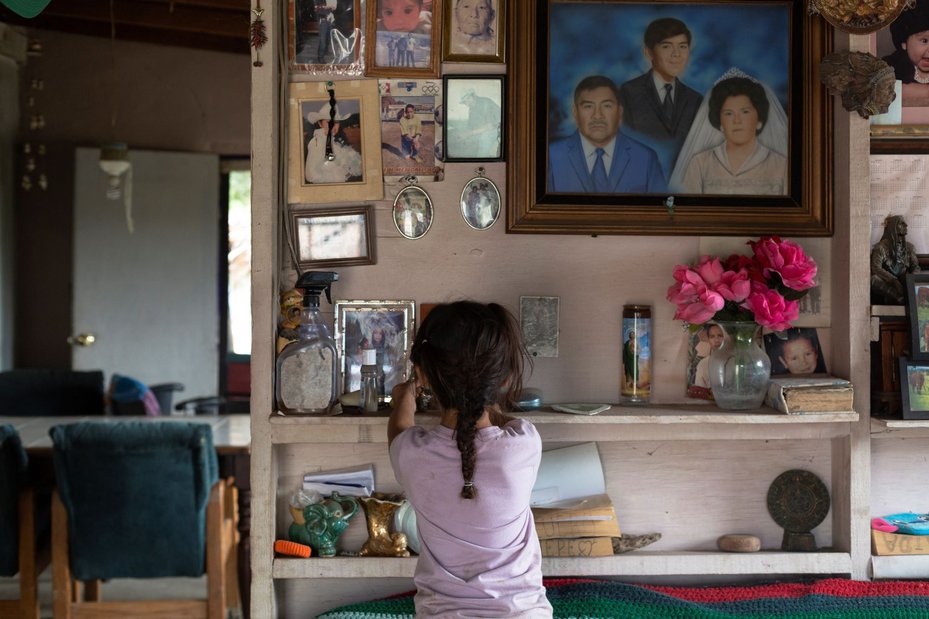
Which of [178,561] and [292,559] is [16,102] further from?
[292,559]

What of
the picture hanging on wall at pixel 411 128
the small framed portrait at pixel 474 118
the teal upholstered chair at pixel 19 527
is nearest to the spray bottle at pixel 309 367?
the picture hanging on wall at pixel 411 128

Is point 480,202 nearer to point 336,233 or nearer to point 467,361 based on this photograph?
point 336,233

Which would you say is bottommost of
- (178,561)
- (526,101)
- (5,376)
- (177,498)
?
(178,561)

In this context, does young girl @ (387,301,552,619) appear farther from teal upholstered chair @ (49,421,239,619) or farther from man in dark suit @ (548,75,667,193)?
teal upholstered chair @ (49,421,239,619)

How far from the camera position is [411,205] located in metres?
2.14

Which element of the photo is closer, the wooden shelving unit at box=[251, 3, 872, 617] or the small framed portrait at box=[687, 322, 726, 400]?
the wooden shelving unit at box=[251, 3, 872, 617]

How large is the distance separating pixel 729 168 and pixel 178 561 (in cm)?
242

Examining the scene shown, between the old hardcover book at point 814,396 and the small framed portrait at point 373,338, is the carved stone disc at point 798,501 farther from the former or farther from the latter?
the small framed portrait at point 373,338

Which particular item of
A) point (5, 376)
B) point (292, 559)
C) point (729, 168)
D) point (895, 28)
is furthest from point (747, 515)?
point (5, 376)

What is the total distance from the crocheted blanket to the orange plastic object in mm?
138

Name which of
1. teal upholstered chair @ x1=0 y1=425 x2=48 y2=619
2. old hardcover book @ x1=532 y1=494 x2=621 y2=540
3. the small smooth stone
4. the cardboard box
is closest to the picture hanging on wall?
old hardcover book @ x1=532 y1=494 x2=621 y2=540

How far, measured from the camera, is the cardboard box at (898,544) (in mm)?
2152

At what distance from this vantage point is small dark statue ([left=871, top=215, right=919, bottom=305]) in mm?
2135

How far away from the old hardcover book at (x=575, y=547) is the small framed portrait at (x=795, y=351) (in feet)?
1.85
